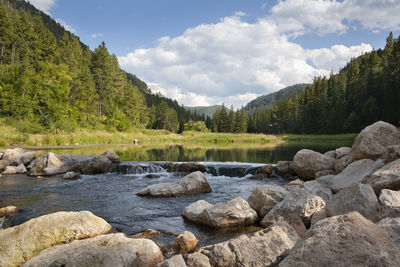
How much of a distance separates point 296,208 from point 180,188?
17.0 ft

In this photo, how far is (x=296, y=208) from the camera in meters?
5.88

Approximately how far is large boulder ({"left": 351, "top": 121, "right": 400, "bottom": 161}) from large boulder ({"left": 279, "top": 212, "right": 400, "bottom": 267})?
7.22 m

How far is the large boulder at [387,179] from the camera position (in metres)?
5.73

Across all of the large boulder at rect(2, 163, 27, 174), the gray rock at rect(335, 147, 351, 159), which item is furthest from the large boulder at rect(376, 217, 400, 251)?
the large boulder at rect(2, 163, 27, 174)

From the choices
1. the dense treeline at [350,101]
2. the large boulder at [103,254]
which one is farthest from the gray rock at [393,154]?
the dense treeline at [350,101]

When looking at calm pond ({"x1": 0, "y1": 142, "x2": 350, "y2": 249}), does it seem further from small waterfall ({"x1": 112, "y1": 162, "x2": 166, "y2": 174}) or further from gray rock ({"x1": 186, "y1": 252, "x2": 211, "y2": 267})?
gray rock ({"x1": 186, "y1": 252, "x2": 211, "y2": 267})

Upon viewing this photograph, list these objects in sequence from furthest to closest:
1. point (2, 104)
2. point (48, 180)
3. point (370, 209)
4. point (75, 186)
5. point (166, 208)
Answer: point (2, 104)
point (48, 180)
point (75, 186)
point (166, 208)
point (370, 209)

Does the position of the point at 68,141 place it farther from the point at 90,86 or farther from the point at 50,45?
the point at 50,45

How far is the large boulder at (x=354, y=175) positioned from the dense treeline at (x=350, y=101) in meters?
48.8

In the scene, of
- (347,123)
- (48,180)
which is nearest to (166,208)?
(48,180)

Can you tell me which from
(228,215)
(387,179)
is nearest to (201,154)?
(228,215)

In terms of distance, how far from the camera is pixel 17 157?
53.7ft

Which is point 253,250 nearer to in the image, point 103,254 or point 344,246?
point 344,246

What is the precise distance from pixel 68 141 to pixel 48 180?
21.3 m
